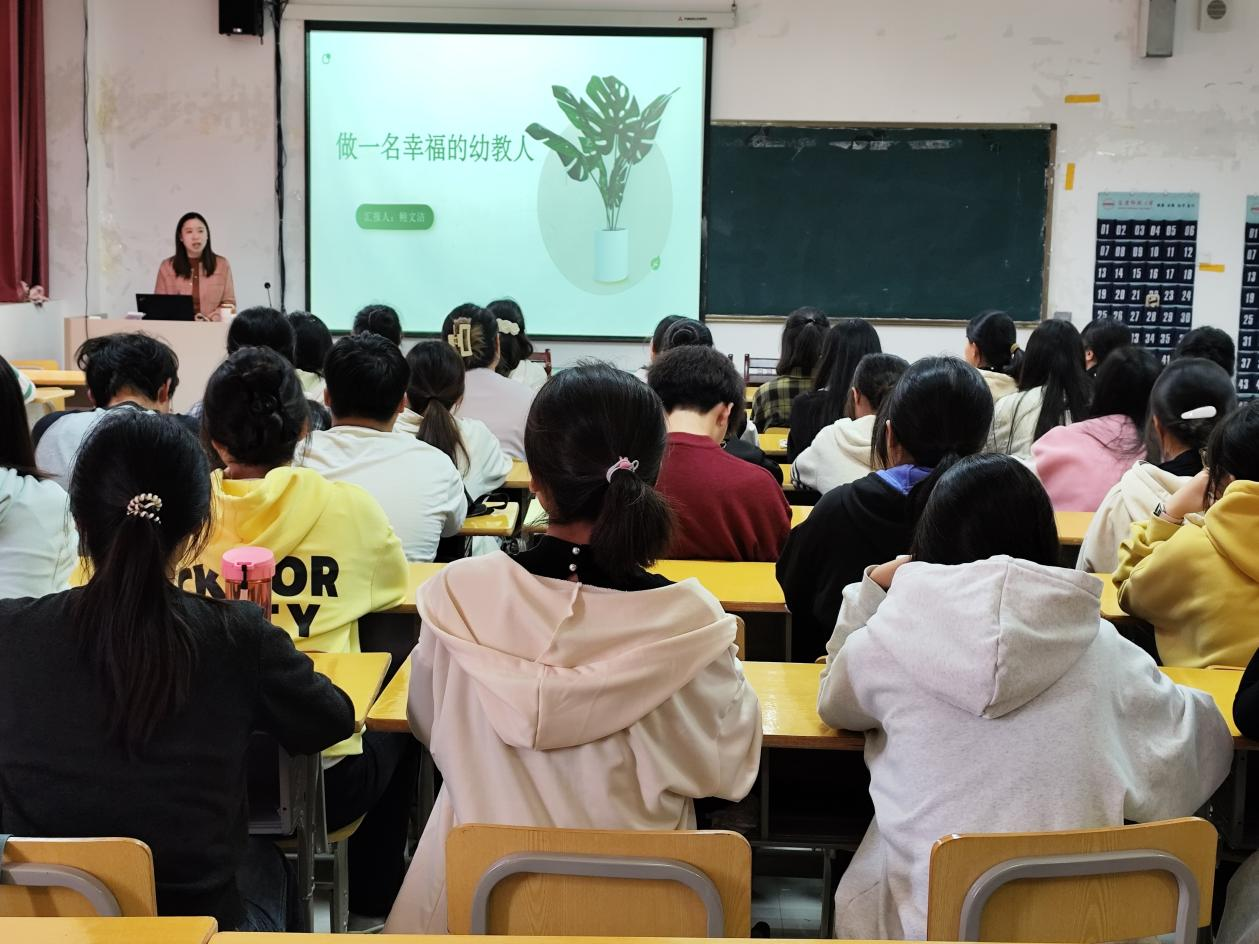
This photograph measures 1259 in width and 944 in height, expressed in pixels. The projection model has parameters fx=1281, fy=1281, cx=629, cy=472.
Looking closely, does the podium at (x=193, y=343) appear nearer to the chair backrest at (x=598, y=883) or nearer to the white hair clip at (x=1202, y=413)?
the white hair clip at (x=1202, y=413)

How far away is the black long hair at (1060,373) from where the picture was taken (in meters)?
4.52

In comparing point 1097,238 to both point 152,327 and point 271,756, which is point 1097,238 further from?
point 271,756

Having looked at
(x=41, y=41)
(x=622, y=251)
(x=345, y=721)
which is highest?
(x=41, y=41)

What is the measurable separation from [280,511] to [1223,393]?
221 cm

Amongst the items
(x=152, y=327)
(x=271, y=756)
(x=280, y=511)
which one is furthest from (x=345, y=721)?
(x=152, y=327)

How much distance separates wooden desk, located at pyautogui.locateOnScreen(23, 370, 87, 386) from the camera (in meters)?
6.05

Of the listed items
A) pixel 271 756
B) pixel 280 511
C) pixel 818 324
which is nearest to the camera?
pixel 271 756

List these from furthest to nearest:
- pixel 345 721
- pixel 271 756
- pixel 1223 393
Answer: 1. pixel 1223 393
2. pixel 271 756
3. pixel 345 721

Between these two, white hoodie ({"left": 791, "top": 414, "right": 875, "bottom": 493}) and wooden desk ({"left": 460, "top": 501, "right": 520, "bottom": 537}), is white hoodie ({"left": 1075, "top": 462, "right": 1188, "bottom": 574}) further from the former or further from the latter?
wooden desk ({"left": 460, "top": 501, "right": 520, "bottom": 537})

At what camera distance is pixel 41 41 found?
7234mm

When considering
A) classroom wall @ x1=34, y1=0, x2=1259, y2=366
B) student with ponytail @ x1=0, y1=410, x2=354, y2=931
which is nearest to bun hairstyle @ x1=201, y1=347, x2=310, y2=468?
student with ponytail @ x1=0, y1=410, x2=354, y2=931

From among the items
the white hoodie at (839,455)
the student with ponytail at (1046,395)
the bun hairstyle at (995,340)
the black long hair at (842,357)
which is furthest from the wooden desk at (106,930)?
the bun hairstyle at (995,340)

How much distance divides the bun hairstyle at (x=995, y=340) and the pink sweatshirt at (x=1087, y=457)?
4.08ft

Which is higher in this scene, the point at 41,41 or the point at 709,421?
the point at 41,41
